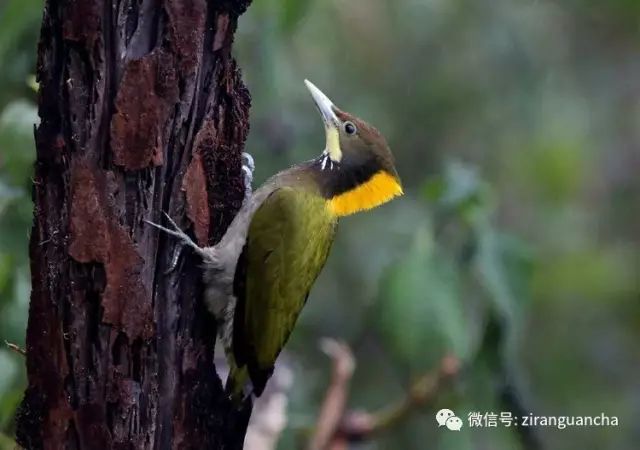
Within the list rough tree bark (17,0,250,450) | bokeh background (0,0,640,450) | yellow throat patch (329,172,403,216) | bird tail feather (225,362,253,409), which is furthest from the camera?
bokeh background (0,0,640,450)

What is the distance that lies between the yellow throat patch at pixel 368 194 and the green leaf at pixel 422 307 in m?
0.15

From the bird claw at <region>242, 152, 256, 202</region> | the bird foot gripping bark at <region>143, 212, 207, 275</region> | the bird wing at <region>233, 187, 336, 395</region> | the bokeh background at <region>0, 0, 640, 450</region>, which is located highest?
the bokeh background at <region>0, 0, 640, 450</region>

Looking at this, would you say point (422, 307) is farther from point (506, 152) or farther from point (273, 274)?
point (506, 152)

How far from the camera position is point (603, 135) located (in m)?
6.28

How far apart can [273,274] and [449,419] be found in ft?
3.47

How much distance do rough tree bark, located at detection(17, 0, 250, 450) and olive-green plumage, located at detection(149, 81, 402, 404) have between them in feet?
0.92

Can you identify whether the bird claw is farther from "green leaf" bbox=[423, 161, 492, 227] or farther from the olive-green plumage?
"green leaf" bbox=[423, 161, 492, 227]

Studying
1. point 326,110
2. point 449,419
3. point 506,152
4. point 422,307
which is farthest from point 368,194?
point 506,152

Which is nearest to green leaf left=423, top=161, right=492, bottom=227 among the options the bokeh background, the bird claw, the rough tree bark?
the bird claw

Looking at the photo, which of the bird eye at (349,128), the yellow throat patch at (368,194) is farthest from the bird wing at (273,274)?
the bird eye at (349,128)

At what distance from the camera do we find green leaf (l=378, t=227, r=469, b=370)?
2.47 meters

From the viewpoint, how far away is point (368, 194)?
2.70 m

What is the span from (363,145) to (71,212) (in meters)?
1.19

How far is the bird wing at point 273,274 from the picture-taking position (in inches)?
91.9
